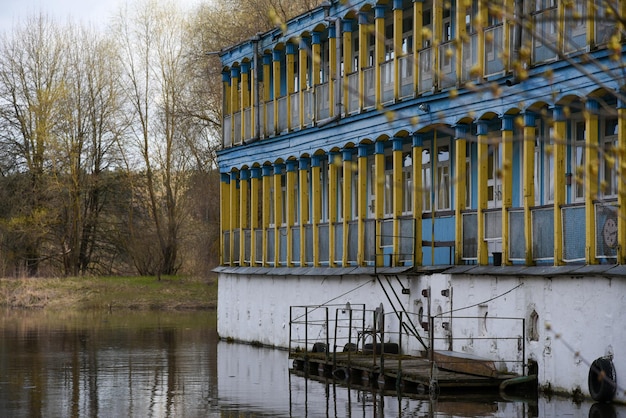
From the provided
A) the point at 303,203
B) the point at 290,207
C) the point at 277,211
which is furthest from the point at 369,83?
the point at 277,211

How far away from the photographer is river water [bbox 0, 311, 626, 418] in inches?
777

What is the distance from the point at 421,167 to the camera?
96.2ft

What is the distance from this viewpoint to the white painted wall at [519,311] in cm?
2091

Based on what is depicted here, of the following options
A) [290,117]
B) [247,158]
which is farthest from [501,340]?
[247,158]

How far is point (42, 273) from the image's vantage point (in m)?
74.6

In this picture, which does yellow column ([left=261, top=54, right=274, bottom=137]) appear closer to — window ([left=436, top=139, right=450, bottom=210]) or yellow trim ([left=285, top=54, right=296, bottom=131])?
yellow trim ([left=285, top=54, right=296, bottom=131])

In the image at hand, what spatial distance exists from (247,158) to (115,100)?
37.2 metres

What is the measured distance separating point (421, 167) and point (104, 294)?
41293 mm

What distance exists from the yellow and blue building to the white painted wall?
2.2 inches

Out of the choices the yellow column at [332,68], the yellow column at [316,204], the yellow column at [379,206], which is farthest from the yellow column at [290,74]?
the yellow column at [379,206]

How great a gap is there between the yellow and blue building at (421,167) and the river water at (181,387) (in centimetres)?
210

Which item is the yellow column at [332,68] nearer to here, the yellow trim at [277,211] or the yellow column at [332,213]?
the yellow column at [332,213]

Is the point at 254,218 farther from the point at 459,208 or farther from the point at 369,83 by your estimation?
the point at 459,208

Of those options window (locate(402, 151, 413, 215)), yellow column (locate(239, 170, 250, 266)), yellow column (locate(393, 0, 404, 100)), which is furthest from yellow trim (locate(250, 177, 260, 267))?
yellow column (locate(393, 0, 404, 100))
